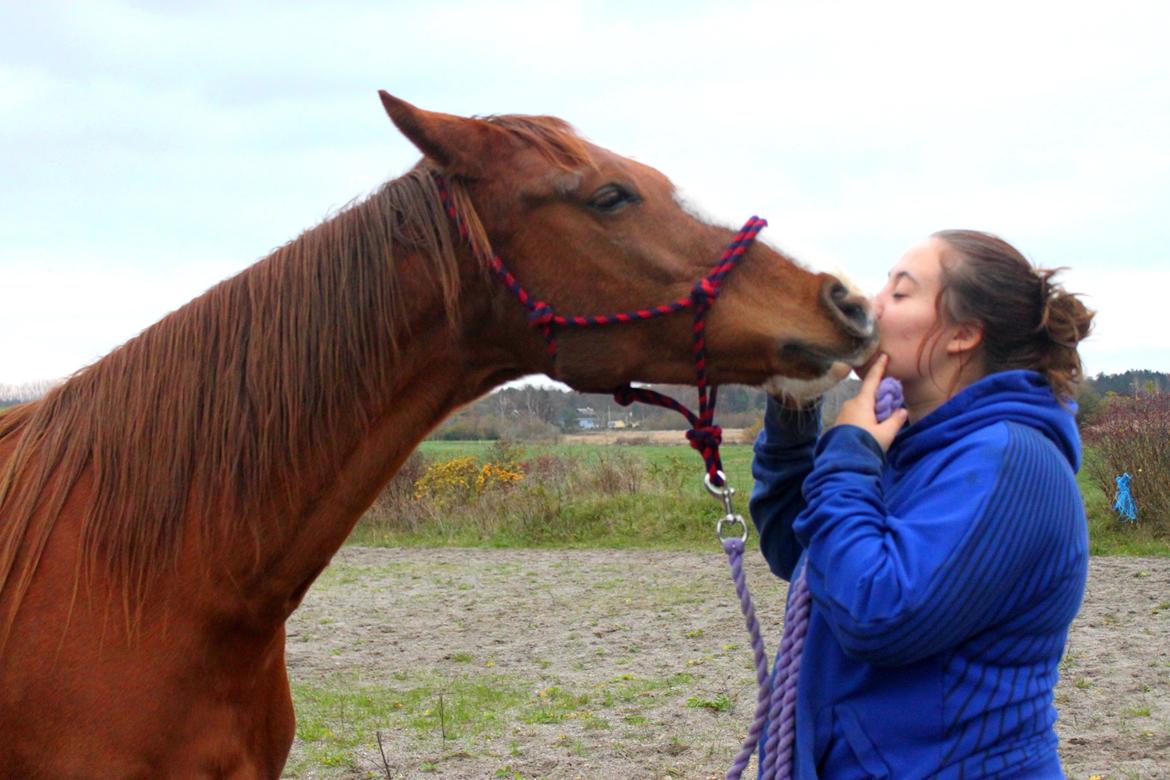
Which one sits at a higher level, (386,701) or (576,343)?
(576,343)

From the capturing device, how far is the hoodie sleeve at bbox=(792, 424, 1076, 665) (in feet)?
5.24

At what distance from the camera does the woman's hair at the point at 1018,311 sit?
186cm

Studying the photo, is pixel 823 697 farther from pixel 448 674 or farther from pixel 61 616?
pixel 448 674

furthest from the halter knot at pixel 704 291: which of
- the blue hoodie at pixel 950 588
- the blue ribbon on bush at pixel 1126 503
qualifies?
the blue ribbon on bush at pixel 1126 503

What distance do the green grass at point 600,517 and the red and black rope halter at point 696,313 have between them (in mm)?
11876

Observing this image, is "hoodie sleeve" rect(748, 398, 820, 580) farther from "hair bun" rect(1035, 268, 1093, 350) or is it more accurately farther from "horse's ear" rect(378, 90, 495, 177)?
"horse's ear" rect(378, 90, 495, 177)

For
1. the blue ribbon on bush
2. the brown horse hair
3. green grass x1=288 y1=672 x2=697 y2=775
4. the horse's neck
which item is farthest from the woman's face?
the blue ribbon on bush

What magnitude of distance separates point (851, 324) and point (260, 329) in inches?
50.1

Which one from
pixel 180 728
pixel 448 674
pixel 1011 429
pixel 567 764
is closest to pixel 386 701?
pixel 448 674

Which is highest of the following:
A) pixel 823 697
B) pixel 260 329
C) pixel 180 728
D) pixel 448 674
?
pixel 260 329

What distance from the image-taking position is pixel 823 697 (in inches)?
73.5

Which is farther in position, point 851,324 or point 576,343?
point 576,343

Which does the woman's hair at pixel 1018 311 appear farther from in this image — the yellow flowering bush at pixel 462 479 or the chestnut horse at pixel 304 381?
the yellow flowering bush at pixel 462 479

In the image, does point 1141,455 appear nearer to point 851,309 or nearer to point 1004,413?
point 851,309
